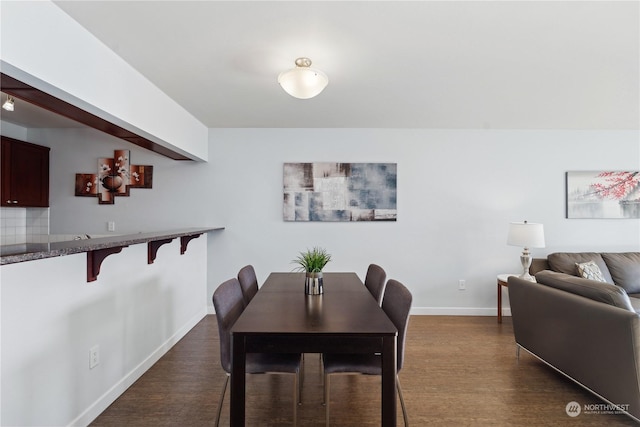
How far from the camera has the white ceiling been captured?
174 centimetres

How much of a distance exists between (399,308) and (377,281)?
2.07 ft

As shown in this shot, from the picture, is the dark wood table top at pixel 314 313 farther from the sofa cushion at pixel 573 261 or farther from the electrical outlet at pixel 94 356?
the sofa cushion at pixel 573 261

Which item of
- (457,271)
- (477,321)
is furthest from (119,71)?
(477,321)

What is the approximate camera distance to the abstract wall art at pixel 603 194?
3965 mm

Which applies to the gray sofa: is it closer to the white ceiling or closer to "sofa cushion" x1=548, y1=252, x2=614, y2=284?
"sofa cushion" x1=548, y1=252, x2=614, y2=284

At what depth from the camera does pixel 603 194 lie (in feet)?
13.1

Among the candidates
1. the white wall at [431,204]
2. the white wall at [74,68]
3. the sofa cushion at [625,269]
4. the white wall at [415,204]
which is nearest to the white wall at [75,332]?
the white wall at [74,68]

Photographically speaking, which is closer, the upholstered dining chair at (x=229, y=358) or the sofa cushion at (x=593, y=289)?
the upholstered dining chair at (x=229, y=358)

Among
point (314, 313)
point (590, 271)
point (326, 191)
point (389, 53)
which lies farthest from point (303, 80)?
point (590, 271)

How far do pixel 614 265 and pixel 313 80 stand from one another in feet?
12.9

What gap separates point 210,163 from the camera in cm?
400

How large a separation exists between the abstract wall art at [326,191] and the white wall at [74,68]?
160 cm

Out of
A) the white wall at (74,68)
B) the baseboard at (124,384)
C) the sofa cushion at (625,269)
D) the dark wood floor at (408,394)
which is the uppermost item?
the white wall at (74,68)

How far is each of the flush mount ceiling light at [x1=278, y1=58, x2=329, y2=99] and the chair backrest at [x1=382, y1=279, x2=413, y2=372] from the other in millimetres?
1405
